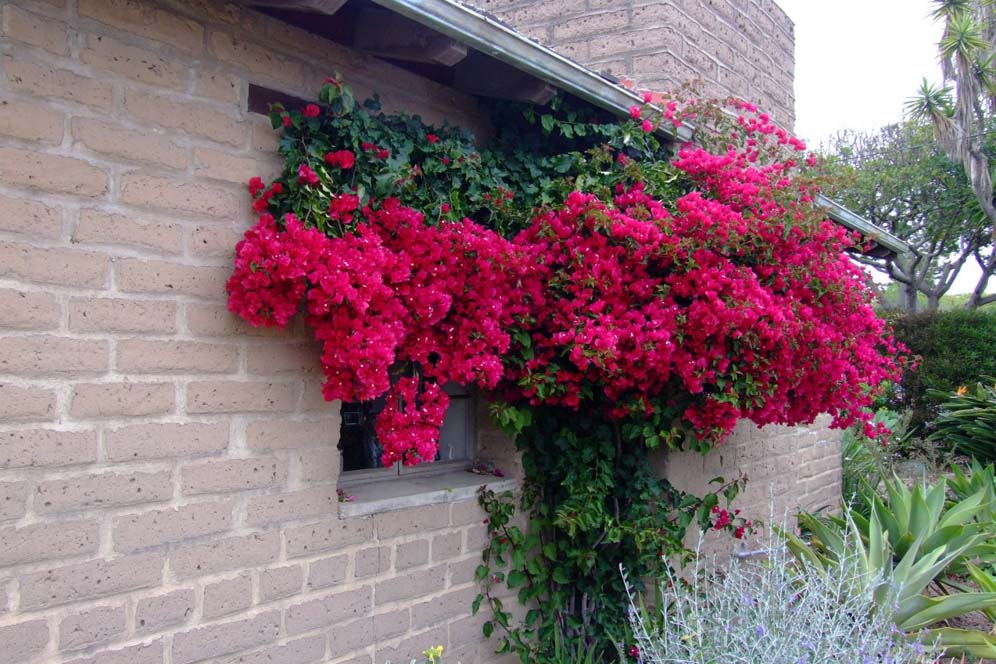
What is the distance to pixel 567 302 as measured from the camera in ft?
10.2

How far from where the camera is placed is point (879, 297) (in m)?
4.36

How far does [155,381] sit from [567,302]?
155 centimetres

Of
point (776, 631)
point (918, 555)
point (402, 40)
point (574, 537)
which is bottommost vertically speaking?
point (918, 555)

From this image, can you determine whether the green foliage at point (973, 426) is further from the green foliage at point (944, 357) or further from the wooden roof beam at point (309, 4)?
the wooden roof beam at point (309, 4)

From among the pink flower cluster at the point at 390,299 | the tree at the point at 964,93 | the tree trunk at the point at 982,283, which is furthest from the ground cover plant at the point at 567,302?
the tree trunk at the point at 982,283

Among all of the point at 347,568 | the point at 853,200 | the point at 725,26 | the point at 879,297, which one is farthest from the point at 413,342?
the point at 853,200

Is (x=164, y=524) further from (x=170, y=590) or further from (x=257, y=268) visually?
(x=257, y=268)

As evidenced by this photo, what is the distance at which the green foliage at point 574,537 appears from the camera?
3363 millimetres

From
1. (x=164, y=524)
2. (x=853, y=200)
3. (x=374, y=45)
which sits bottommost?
(x=164, y=524)

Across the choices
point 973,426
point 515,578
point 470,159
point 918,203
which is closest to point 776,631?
point 515,578

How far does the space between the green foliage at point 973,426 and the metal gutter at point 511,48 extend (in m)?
6.54

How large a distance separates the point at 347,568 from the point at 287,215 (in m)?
1.29

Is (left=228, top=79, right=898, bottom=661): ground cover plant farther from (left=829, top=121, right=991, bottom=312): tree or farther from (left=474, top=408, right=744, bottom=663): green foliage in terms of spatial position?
(left=829, top=121, right=991, bottom=312): tree

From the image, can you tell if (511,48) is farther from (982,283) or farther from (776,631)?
(982,283)
